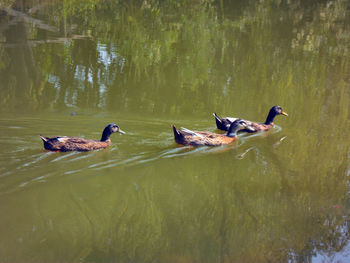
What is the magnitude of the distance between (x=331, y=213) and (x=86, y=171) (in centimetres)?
388

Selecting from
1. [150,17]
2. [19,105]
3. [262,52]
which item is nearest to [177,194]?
[19,105]

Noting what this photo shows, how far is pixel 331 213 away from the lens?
21.0 feet

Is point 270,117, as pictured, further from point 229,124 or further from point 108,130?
point 108,130

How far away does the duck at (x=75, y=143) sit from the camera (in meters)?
8.19

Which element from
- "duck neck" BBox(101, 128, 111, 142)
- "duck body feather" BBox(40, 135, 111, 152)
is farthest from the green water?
"duck neck" BBox(101, 128, 111, 142)

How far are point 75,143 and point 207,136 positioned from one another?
2.69 metres

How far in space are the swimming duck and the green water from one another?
0.20m

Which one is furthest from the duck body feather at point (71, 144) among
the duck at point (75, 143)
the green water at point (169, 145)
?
the green water at point (169, 145)

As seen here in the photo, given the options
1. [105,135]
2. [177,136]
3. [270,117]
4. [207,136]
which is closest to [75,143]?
[105,135]

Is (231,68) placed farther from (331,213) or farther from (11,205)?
(11,205)

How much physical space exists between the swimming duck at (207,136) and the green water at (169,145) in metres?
0.20

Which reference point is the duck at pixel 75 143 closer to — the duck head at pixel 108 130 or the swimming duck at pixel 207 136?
the duck head at pixel 108 130

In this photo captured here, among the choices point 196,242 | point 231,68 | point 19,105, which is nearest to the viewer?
point 196,242

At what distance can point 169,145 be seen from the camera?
898cm
